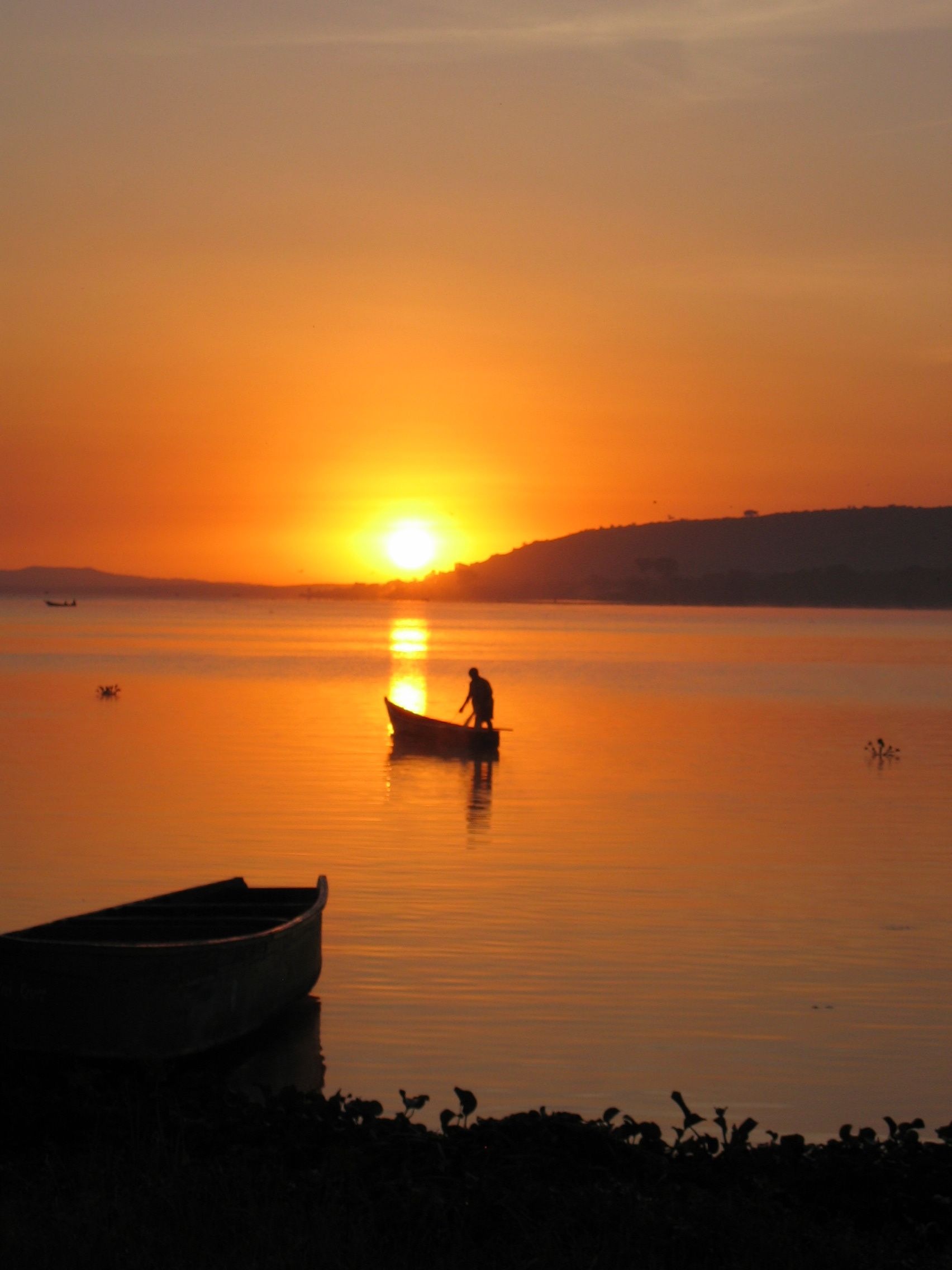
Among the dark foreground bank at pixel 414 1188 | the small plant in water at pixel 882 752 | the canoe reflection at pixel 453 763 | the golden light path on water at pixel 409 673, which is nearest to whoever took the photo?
the dark foreground bank at pixel 414 1188

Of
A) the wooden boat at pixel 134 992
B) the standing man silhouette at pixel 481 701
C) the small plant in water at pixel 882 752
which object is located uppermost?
the standing man silhouette at pixel 481 701

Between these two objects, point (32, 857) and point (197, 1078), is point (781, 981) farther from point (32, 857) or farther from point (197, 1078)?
point (32, 857)

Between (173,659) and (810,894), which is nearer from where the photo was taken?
(810,894)

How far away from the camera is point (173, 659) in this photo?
80.3 metres

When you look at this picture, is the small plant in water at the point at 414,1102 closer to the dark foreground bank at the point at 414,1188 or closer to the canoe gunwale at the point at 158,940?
the dark foreground bank at the point at 414,1188

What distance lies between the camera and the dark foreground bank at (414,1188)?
6449 millimetres

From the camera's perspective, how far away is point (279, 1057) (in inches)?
420

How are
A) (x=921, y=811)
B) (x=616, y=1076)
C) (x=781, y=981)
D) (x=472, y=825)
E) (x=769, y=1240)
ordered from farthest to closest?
1. (x=921, y=811)
2. (x=472, y=825)
3. (x=781, y=981)
4. (x=616, y=1076)
5. (x=769, y=1240)

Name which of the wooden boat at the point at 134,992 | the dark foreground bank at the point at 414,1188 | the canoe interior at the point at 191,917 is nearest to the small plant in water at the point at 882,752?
the canoe interior at the point at 191,917

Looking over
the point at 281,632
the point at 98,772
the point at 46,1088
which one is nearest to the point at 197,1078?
the point at 46,1088

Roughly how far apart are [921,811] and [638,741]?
12644 millimetres

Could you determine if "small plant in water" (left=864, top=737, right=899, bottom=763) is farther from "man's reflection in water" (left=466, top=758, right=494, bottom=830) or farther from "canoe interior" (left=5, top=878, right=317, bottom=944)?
"canoe interior" (left=5, top=878, right=317, bottom=944)

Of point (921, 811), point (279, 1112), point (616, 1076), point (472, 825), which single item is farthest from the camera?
point (921, 811)

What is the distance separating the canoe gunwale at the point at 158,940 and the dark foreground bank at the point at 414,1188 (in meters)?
0.78
